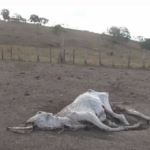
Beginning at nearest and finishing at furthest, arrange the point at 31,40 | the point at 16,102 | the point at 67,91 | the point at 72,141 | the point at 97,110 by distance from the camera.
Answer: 1. the point at 72,141
2. the point at 97,110
3. the point at 16,102
4. the point at 67,91
5. the point at 31,40

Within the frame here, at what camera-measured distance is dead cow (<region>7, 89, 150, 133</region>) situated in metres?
6.38

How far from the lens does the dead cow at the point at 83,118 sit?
6.38 metres

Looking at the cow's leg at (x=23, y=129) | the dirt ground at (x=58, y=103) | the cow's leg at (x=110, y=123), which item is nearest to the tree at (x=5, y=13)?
the dirt ground at (x=58, y=103)

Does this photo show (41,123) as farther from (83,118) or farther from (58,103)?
(58,103)

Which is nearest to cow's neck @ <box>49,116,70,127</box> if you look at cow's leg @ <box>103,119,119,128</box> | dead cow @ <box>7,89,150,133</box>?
dead cow @ <box>7,89,150,133</box>

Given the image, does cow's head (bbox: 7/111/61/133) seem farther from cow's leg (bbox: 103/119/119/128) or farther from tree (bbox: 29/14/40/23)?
tree (bbox: 29/14/40/23)

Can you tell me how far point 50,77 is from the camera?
13.3m

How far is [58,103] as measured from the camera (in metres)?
8.73

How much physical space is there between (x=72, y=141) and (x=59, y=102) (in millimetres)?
2976

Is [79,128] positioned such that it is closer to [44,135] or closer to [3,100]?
[44,135]

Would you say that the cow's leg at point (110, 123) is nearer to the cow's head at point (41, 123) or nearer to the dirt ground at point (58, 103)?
the dirt ground at point (58, 103)

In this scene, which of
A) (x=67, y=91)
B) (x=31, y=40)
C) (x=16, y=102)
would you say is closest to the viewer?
(x=16, y=102)

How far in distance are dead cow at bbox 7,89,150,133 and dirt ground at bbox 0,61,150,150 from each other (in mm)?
155

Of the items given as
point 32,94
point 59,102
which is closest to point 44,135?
point 59,102
